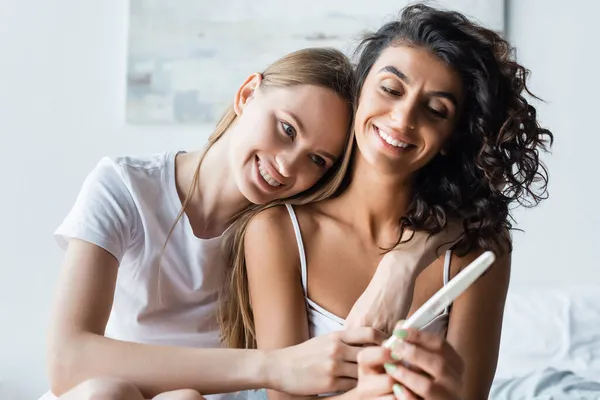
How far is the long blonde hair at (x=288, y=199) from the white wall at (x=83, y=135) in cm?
126

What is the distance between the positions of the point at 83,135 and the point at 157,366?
1.61 meters

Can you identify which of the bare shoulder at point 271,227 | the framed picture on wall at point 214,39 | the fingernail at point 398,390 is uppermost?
the framed picture on wall at point 214,39

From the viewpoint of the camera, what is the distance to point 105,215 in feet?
4.15

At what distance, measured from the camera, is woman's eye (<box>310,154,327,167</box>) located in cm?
131

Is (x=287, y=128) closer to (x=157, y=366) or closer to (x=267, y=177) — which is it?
(x=267, y=177)

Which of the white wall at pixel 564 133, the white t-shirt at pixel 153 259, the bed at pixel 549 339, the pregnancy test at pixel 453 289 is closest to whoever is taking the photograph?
the pregnancy test at pixel 453 289

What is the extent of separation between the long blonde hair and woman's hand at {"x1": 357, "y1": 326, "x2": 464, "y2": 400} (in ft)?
1.41

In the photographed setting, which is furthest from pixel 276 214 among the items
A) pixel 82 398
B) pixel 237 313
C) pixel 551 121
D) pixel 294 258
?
pixel 551 121

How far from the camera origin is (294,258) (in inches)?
52.9

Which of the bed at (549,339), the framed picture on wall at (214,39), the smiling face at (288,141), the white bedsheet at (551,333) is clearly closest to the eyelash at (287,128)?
the smiling face at (288,141)

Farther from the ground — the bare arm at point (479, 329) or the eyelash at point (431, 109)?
→ the eyelash at point (431, 109)

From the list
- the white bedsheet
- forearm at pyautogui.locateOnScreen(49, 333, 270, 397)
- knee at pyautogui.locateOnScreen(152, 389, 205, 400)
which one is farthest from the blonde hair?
the white bedsheet

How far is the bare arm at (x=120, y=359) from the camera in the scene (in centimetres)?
110

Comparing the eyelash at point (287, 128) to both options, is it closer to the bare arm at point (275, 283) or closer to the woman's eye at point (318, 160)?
the woman's eye at point (318, 160)
